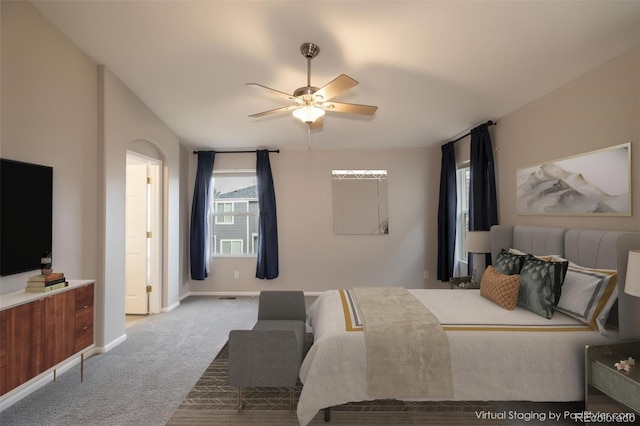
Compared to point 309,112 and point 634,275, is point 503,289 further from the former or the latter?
point 309,112

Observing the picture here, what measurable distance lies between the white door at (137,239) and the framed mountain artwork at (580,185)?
477 cm

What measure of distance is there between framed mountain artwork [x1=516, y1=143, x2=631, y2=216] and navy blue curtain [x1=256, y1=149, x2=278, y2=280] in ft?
11.2

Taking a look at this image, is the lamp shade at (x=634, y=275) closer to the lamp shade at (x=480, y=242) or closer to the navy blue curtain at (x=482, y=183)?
the lamp shade at (x=480, y=242)

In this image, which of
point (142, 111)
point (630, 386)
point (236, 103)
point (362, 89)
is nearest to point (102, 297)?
point (142, 111)

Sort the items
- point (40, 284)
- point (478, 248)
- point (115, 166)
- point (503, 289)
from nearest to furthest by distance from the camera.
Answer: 1. point (40, 284)
2. point (503, 289)
3. point (115, 166)
4. point (478, 248)

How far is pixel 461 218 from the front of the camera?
4668 mm

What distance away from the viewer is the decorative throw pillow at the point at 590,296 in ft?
6.53

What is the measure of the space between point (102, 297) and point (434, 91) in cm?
413

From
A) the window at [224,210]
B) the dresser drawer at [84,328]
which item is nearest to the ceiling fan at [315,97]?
the dresser drawer at [84,328]

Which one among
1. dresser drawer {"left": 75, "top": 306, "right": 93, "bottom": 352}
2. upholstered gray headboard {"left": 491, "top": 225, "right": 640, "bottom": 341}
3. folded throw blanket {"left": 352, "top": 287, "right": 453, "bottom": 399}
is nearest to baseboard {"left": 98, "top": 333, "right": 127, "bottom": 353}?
dresser drawer {"left": 75, "top": 306, "right": 93, "bottom": 352}

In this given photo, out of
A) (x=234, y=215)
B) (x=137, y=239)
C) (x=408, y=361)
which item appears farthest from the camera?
(x=234, y=215)

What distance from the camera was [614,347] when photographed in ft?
6.07

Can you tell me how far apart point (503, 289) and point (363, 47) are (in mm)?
2376

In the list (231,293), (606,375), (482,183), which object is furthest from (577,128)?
(231,293)
